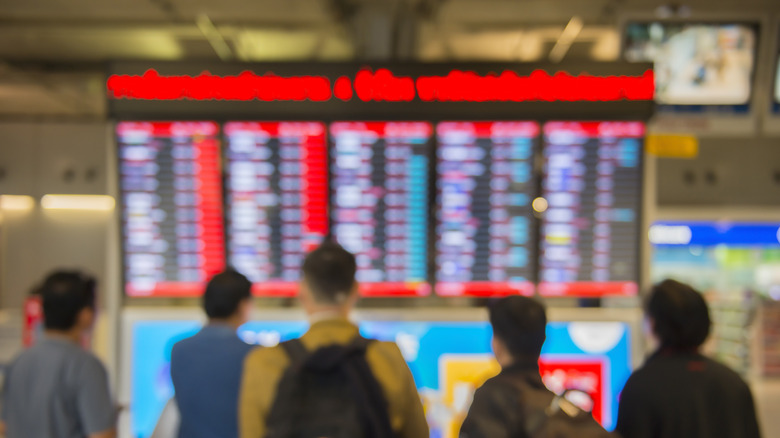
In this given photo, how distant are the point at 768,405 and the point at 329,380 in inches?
306

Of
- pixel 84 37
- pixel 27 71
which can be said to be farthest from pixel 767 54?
pixel 27 71

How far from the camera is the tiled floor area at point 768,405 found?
6.49 m

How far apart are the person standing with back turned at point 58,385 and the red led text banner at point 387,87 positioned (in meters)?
1.50

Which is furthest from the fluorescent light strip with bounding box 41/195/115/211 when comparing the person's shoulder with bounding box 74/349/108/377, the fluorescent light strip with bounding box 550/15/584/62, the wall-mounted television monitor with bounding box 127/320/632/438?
the person's shoulder with bounding box 74/349/108/377

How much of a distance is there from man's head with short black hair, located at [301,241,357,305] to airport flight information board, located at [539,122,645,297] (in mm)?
2079

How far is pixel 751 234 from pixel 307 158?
7.06 metres

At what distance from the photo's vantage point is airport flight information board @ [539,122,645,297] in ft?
12.4

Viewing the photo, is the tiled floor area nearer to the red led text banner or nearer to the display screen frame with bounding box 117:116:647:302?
the display screen frame with bounding box 117:116:647:302

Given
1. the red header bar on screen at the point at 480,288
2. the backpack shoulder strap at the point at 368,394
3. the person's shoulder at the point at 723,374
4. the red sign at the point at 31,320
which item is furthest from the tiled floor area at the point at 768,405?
the red sign at the point at 31,320

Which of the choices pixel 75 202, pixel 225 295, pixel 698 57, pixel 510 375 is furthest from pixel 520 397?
pixel 75 202

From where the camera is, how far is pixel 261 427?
1855 mm

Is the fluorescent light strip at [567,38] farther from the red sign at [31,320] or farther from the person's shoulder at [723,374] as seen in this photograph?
the red sign at [31,320]

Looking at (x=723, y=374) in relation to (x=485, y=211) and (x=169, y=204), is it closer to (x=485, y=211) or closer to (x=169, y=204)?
(x=485, y=211)

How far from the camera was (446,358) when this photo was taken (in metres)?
3.65
